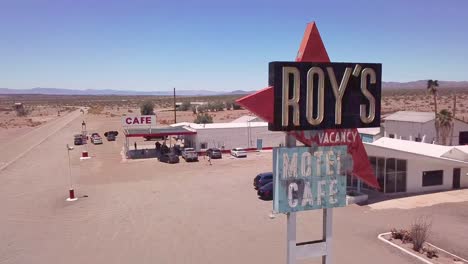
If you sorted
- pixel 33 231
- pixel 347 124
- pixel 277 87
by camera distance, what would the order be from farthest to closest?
pixel 33 231
pixel 347 124
pixel 277 87

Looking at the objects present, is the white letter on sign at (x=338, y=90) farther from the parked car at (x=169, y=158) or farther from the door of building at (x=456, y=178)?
the parked car at (x=169, y=158)

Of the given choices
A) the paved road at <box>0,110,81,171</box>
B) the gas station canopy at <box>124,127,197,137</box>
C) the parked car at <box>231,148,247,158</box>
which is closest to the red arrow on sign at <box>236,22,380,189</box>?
the parked car at <box>231,148,247,158</box>

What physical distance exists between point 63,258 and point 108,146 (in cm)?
4486

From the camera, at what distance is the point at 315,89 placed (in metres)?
12.0

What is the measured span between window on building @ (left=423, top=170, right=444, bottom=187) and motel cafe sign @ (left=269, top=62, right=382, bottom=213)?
22.0 meters

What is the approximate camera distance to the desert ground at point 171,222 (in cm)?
1973

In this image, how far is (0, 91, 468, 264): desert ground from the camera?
19734 millimetres

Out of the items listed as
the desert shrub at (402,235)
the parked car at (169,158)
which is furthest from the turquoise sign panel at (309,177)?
the parked car at (169,158)

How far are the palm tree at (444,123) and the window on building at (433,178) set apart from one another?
54.9 ft

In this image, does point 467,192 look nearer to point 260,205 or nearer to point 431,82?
point 260,205

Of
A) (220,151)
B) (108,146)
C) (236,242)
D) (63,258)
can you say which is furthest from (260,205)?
(108,146)

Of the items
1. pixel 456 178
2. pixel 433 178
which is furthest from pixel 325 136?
pixel 456 178

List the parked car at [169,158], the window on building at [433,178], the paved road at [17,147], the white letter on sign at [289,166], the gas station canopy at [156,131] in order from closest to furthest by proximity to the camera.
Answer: the white letter on sign at [289,166], the window on building at [433,178], the parked car at [169,158], the paved road at [17,147], the gas station canopy at [156,131]

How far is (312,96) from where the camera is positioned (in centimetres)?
1189
